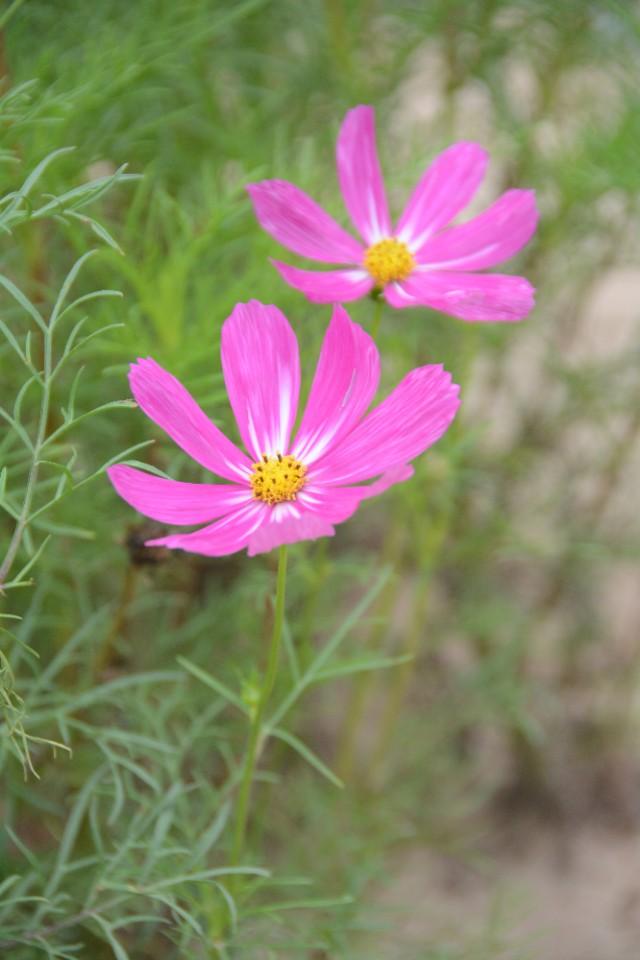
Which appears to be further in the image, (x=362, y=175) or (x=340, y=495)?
(x=362, y=175)

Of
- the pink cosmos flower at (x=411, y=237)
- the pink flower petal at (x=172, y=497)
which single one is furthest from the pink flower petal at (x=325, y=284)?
the pink flower petal at (x=172, y=497)

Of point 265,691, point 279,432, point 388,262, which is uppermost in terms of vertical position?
point 388,262

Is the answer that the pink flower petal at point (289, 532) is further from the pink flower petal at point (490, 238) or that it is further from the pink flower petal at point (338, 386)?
the pink flower petal at point (490, 238)

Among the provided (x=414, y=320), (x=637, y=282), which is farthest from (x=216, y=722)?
(x=637, y=282)

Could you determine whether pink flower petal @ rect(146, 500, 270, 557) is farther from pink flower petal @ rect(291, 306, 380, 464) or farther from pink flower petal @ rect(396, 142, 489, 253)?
pink flower petal @ rect(396, 142, 489, 253)

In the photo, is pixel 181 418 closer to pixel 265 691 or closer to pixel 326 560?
pixel 265 691

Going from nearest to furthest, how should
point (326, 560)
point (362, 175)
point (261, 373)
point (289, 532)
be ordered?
point (289, 532)
point (261, 373)
point (362, 175)
point (326, 560)

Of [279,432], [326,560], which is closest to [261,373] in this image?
[279,432]

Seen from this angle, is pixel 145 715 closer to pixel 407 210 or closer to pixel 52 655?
pixel 52 655
